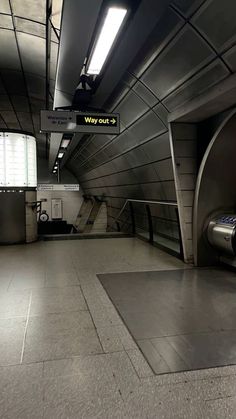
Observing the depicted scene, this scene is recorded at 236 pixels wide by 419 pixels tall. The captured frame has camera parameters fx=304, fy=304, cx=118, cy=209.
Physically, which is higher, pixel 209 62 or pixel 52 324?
pixel 209 62

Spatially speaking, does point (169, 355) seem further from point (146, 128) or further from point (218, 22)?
point (146, 128)

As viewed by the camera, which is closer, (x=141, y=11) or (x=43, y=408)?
(x=43, y=408)

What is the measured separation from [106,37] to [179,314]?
283 cm

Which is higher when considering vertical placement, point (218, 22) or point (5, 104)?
point (5, 104)

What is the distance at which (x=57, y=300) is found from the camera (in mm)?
3262

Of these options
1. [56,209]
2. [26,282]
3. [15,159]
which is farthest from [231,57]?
[56,209]

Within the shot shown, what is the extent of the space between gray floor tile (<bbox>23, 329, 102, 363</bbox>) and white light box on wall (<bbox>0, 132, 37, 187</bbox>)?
4551 mm

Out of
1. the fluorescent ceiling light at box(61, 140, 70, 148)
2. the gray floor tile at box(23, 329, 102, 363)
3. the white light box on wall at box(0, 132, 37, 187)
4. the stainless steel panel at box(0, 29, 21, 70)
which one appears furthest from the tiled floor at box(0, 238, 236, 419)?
the fluorescent ceiling light at box(61, 140, 70, 148)

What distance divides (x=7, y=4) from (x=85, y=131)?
1.98m

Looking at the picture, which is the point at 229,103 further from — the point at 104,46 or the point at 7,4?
the point at 7,4

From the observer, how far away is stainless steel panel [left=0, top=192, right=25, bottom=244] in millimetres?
6375

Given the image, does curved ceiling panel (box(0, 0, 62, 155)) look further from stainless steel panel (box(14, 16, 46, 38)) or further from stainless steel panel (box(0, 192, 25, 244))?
stainless steel panel (box(0, 192, 25, 244))

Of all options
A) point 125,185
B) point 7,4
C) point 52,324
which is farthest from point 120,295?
point 125,185

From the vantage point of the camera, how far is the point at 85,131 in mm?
5062
